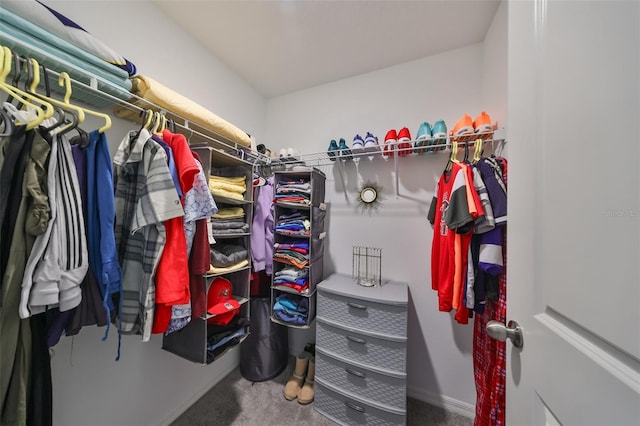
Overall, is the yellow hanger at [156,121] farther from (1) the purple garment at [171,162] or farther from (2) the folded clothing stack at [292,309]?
(2) the folded clothing stack at [292,309]

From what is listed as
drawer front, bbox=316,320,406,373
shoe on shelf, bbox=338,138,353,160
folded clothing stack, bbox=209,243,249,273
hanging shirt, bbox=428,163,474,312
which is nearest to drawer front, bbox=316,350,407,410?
drawer front, bbox=316,320,406,373

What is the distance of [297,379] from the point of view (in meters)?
1.67

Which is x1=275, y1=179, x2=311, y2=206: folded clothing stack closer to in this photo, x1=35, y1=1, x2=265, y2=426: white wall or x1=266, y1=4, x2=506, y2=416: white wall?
x1=266, y1=4, x2=506, y2=416: white wall

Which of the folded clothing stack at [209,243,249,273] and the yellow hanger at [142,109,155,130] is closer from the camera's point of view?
the yellow hanger at [142,109,155,130]

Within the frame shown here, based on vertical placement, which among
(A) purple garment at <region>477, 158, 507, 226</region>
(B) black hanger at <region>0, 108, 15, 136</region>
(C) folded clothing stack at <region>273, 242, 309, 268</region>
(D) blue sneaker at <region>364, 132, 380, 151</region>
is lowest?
(C) folded clothing stack at <region>273, 242, 309, 268</region>

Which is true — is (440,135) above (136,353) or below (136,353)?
above

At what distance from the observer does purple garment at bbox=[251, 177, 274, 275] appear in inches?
63.9

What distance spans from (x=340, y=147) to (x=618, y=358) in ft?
5.41

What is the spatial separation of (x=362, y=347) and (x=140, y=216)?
1.44m

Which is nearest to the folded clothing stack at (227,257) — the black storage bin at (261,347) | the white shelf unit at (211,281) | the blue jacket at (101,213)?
the white shelf unit at (211,281)

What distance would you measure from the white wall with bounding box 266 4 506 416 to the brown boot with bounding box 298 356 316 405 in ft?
1.04

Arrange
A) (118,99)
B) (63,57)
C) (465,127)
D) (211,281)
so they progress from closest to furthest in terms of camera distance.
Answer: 1. (63,57)
2. (118,99)
3. (211,281)
4. (465,127)

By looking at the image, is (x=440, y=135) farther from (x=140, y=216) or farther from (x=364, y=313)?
(x=140, y=216)

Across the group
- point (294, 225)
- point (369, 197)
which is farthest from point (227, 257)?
point (369, 197)
